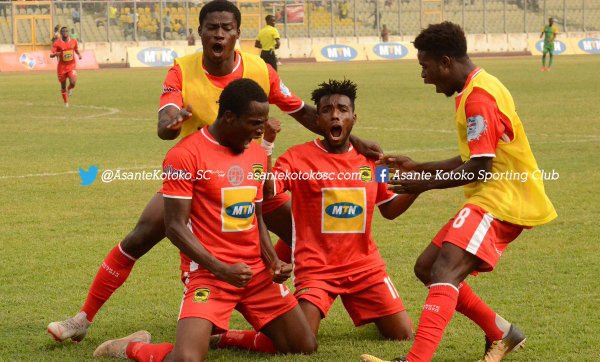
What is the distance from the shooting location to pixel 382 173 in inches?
286

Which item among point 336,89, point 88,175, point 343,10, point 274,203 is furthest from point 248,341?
point 343,10

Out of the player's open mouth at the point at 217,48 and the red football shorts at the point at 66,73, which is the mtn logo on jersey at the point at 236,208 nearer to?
the player's open mouth at the point at 217,48

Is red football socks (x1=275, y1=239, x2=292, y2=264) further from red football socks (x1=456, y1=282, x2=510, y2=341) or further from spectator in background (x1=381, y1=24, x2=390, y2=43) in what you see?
spectator in background (x1=381, y1=24, x2=390, y2=43)

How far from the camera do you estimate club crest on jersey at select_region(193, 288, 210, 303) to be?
20.5 ft

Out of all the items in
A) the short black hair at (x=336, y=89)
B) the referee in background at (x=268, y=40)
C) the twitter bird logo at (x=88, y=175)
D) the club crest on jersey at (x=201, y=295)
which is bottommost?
the referee in background at (x=268, y=40)

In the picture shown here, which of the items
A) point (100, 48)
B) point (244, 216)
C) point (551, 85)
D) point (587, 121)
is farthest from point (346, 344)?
point (100, 48)

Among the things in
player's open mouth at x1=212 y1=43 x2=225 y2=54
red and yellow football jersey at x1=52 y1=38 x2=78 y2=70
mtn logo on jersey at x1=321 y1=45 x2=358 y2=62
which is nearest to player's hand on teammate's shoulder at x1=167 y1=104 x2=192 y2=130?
player's open mouth at x1=212 y1=43 x2=225 y2=54

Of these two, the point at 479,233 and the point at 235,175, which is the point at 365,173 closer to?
the point at 235,175

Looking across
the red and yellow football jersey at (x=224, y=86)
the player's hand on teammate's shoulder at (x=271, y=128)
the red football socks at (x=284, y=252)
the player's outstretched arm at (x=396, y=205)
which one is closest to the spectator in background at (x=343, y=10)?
the red football socks at (x=284, y=252)

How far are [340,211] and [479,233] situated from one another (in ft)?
4.47

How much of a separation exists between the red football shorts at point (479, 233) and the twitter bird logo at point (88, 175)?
8.66 meters

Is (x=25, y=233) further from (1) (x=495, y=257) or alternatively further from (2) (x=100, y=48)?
(2) (x=100, y=48)

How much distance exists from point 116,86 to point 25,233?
24686 mm

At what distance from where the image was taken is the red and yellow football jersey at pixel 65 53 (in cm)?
2965
